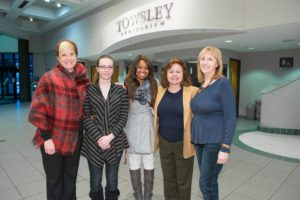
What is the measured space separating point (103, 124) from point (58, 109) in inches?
15.3

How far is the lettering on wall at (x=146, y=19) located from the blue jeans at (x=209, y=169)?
194 inches

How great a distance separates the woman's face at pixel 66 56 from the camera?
1.82 metres

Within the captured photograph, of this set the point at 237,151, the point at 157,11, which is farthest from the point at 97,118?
the point at 157,11

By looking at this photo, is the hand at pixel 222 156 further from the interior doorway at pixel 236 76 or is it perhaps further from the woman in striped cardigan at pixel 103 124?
the interior doorway at pixel 236 76

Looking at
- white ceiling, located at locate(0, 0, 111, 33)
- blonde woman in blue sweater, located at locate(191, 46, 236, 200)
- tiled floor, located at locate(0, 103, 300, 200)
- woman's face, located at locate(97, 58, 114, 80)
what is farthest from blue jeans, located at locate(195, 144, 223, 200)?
white ceiling, located at locate(0, 0, 111, 33)

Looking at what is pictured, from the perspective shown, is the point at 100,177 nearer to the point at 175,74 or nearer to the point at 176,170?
the point at 176,170

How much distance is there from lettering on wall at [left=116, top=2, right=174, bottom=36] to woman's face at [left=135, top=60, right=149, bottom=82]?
171 inches

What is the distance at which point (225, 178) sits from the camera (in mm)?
3213

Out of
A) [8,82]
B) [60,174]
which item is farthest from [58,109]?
[8,82]

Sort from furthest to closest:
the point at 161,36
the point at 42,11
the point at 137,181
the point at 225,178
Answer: the point at 42,11
the point at 161,36
the point at 225,178
the point at 137,181

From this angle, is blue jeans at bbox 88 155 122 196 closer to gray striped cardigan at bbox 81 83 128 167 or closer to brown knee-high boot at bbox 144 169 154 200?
gray striped cardigan at bbox 81 83 128 167

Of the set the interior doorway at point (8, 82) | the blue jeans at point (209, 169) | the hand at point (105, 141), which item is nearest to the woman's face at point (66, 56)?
the hand at point (105, 141)

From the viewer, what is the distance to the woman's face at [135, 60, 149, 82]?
6.93ft

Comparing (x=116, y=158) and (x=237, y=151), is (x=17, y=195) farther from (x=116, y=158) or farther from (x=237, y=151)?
(x=237, y=151)
